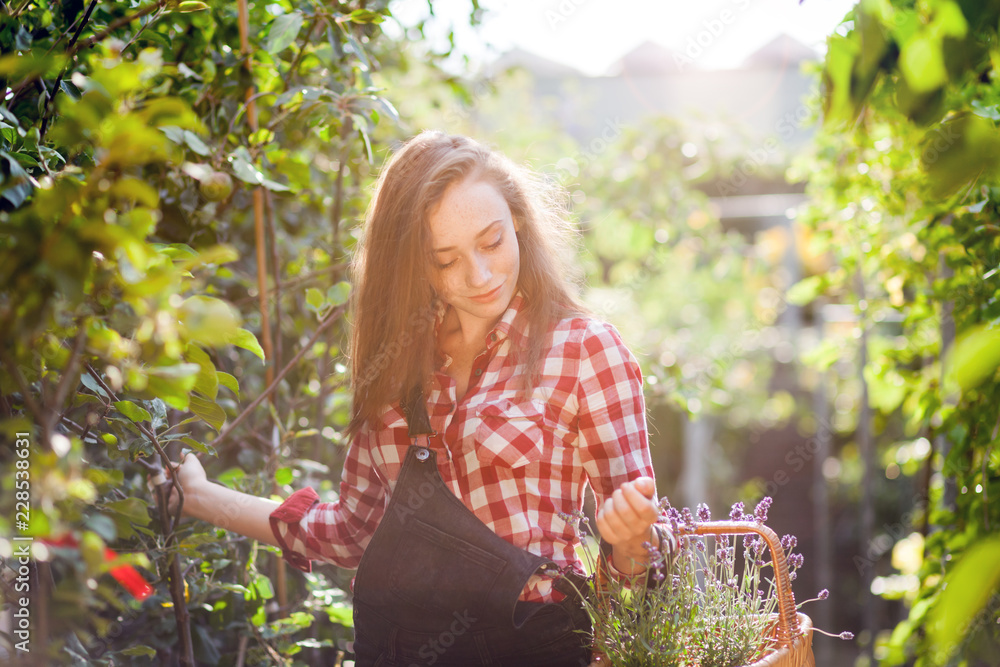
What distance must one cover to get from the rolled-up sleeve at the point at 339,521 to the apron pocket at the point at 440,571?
0.51ft

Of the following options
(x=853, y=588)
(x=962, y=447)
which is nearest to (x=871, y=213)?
(x=962, y=447)

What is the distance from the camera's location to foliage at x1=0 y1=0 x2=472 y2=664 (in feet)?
2.07

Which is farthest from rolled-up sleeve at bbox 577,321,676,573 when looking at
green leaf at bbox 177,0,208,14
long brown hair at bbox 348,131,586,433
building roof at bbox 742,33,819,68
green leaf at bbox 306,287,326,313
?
building roof at bbox 742,33,819,68

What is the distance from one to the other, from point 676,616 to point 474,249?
25.0 inches

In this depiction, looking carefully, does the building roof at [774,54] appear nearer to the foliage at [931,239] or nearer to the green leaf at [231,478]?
the foliage at [931,239]

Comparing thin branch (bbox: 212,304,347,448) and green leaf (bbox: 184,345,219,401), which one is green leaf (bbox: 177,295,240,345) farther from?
thin branch (bbox: 212,304,347,448)

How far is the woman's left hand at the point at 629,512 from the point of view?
3.02ft

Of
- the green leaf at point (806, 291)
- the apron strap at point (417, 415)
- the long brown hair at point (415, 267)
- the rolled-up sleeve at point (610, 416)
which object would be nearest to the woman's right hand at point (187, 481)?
the long brown hair at point (415, 267)

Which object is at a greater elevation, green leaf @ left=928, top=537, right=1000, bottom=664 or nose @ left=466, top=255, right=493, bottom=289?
nose @ left=466, top=255, right=493, bottom=289

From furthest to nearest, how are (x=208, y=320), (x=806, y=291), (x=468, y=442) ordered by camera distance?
1. (x=806, y=291)
2. (x=468, y=442)
3. (x=208, y=320)

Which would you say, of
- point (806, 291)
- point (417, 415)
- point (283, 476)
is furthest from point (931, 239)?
point (283, 476)

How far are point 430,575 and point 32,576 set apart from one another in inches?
21.7

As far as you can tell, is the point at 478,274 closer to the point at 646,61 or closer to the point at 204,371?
the point at 204,371

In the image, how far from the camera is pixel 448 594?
3.63 ft
